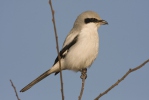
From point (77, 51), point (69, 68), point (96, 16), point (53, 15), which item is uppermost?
point (53, 15)

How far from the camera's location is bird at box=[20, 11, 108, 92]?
437 cm

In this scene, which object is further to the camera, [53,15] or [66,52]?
[66,52]

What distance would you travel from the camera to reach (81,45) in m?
4.36

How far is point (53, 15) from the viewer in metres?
2.29

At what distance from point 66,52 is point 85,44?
13.4 inches

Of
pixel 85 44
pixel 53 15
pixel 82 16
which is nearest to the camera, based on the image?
pixel 53 15

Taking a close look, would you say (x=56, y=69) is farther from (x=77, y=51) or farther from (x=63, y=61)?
(x=77, y=51)

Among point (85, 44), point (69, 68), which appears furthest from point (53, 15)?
point (69, 68)

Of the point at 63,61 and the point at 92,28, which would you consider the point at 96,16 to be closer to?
the point at 92,28

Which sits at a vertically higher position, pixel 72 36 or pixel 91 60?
pixel 72 36

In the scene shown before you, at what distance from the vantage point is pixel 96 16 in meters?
4.59

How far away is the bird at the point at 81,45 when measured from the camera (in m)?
4.37

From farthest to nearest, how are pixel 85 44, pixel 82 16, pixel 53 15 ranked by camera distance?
pixel 82 16, pixel 85 44, pixel 53 15

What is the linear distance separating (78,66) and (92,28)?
62cm
